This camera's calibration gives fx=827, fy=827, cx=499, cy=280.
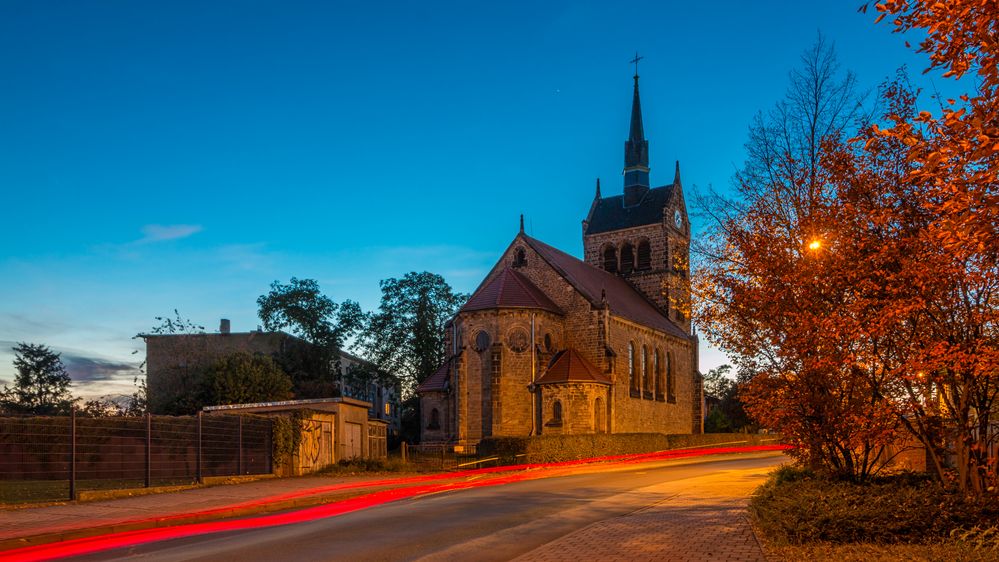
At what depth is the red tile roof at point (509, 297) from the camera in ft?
134

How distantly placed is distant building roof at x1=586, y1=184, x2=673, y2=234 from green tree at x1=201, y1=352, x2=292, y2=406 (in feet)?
87.5

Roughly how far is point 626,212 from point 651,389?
1438 cm

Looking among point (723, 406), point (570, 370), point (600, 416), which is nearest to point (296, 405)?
point (570, 370)

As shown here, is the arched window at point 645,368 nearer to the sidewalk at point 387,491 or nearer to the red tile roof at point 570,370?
the red tile roof at point 570,370

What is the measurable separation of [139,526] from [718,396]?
8564 centimetres

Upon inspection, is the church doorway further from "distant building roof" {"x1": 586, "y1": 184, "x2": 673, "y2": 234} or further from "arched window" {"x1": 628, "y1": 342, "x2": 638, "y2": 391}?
"distant building roof" {"x1": 586, "y1": 184, "x2": 673, "y2": 234}

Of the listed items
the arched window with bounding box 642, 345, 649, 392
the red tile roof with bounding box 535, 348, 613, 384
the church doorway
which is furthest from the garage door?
the arched window with bounding box 642, 345, 649, 392

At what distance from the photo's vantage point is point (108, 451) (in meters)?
18.9

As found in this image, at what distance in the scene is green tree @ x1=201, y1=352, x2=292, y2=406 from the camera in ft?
125

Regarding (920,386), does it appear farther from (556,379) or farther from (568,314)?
(568,314)

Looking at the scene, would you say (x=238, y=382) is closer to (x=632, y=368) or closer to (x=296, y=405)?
(x=296, y=405)

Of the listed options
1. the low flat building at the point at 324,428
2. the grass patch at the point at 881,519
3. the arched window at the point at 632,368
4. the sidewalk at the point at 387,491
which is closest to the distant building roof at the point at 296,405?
the low flat building at the point at 324,428

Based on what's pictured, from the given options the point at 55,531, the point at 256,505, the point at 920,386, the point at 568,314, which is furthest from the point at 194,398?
the point at 920,386

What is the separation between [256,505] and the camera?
16.1 metres
